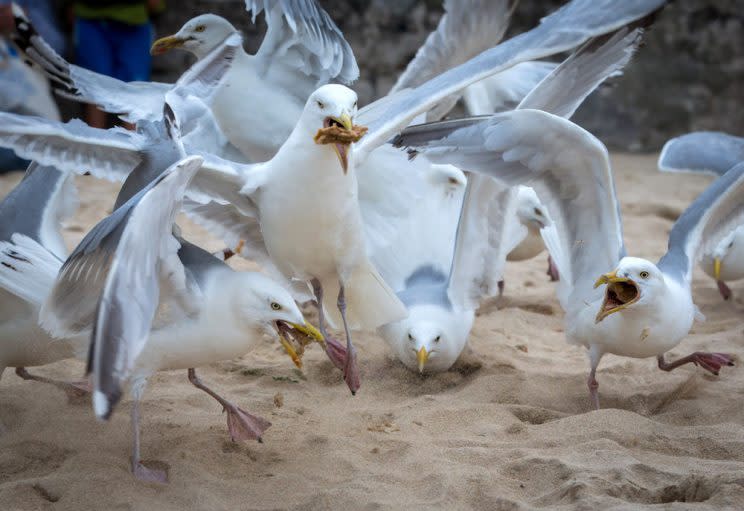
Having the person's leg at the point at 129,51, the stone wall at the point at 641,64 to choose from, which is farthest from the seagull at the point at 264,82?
the stone wall at the point at 641,64

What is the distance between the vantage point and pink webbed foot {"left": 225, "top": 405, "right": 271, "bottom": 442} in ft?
10.2

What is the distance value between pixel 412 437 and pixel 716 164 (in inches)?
86.3

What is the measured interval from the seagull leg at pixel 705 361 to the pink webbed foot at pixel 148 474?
187 centimetres

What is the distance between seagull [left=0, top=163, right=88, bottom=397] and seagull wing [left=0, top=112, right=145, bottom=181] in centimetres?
27

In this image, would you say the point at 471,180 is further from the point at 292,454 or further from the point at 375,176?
the point at 292,454

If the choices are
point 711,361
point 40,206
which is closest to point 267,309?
point 40,206

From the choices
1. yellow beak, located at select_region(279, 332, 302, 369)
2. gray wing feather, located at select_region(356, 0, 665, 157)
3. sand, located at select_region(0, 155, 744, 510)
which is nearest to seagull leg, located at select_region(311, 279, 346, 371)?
sand, located at select_region(0, 155, 744, 510)

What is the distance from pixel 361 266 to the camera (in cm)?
357

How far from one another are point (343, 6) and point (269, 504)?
6.47 metres

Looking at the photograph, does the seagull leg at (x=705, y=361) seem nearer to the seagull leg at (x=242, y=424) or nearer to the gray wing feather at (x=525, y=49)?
the gray wing feather at (x=525, y=49)

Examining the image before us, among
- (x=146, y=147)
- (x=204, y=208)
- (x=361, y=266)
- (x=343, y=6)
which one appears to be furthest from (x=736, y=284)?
(x=343, y=6)

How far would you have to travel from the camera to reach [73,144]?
10.8 ft

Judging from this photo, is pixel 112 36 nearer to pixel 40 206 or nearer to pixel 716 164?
pixel 40 206

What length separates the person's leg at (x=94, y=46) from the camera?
7.85 metres
